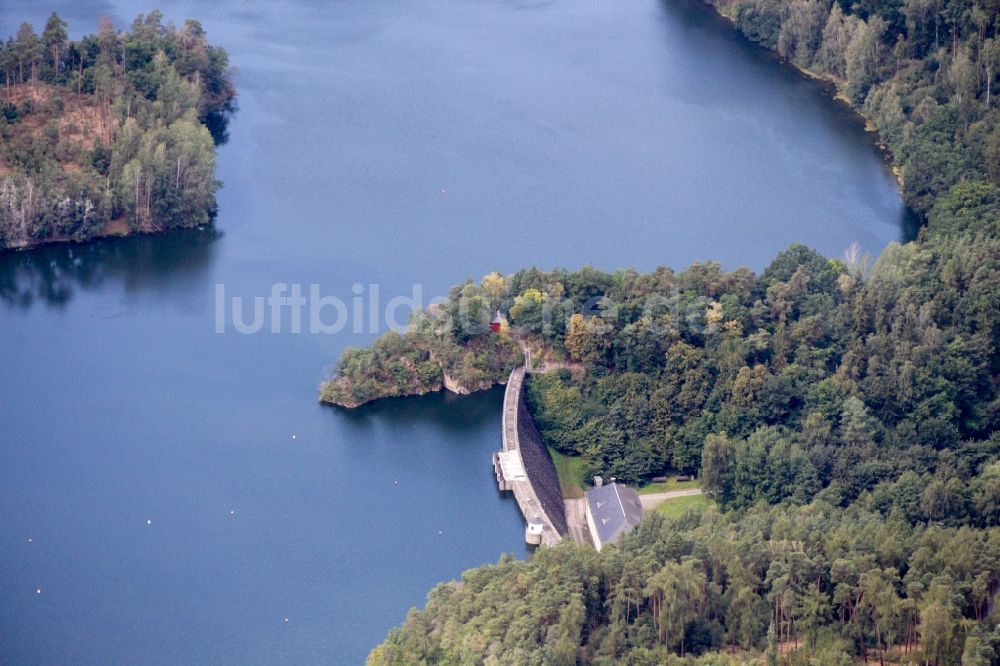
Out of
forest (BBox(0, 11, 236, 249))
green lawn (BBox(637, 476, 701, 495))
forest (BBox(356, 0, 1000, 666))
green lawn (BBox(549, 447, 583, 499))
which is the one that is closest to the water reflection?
forest (BBox(0, 11, 236, 249))

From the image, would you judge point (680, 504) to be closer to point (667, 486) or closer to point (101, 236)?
point (667, 486)

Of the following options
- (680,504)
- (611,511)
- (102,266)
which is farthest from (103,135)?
(680,504)

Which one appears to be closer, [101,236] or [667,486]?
[667,486]

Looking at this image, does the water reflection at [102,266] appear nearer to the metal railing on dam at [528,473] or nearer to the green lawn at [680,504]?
the metal railing on dam at [528,473]

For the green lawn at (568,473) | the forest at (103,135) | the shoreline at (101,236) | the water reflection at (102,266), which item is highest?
the forest at (103,135)

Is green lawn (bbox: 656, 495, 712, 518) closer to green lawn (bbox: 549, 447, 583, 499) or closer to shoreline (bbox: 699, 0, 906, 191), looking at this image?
green lawn (bbox: 549, 447, 583, 499)

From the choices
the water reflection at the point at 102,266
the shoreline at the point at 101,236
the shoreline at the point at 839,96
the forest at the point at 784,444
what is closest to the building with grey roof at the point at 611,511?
the forest at the point at 784,444
